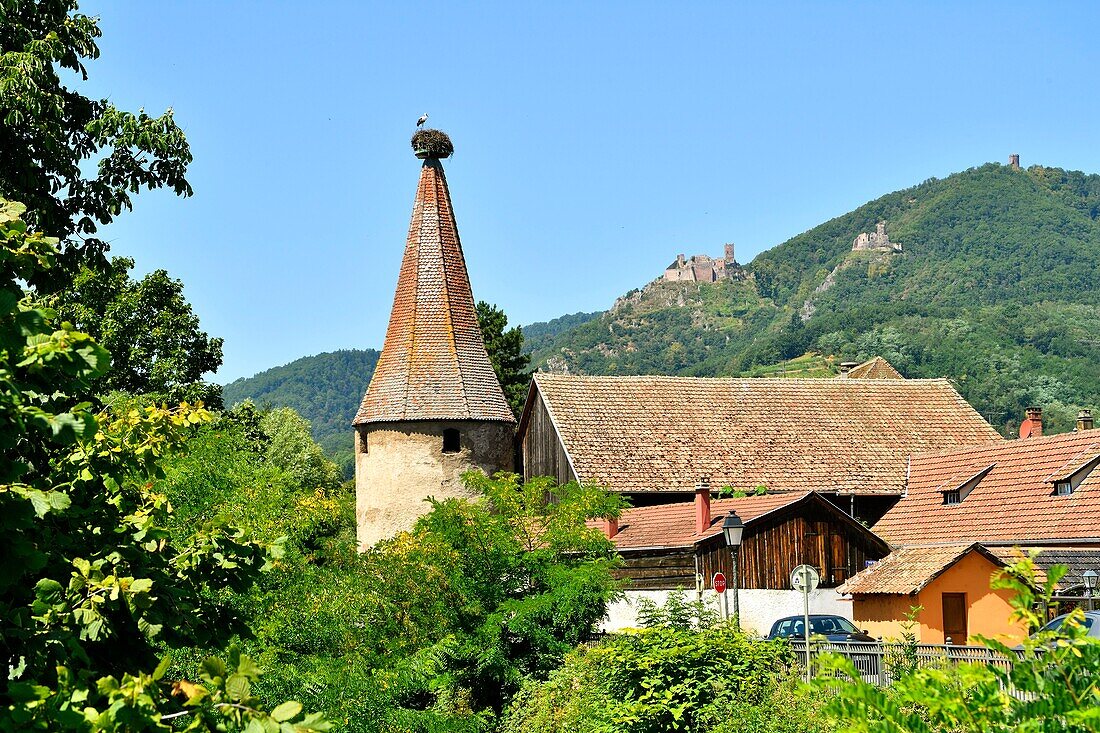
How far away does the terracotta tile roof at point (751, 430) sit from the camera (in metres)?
41.3

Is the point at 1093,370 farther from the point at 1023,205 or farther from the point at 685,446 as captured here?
the point at 685,446

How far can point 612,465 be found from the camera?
40.9m

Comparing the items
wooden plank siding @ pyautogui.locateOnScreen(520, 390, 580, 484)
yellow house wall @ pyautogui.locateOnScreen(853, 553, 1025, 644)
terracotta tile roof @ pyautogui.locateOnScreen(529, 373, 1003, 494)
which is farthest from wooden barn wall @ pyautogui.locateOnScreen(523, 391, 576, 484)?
yellow house wall @ pyautogui.locateOnScreen(853, 553, 1025, 644)

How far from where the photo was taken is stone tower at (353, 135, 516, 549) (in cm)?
3903

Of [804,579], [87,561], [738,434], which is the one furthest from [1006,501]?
[87,561]

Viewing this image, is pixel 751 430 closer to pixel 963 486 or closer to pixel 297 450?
pixel 963 486

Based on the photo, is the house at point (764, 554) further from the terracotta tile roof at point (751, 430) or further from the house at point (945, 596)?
the terracotta tile roof at point (751, 430)

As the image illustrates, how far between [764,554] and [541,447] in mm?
11313

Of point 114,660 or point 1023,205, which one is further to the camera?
point 1023,205

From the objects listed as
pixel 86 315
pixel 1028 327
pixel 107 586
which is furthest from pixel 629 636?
pixel 1028 327

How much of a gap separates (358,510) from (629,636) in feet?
64.2

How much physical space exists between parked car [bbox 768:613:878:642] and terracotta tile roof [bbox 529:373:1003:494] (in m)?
11.0

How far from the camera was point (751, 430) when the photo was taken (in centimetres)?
4409

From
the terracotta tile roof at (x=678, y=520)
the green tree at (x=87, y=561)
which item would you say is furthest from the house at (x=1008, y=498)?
the green tree at (x=87, y=561)
